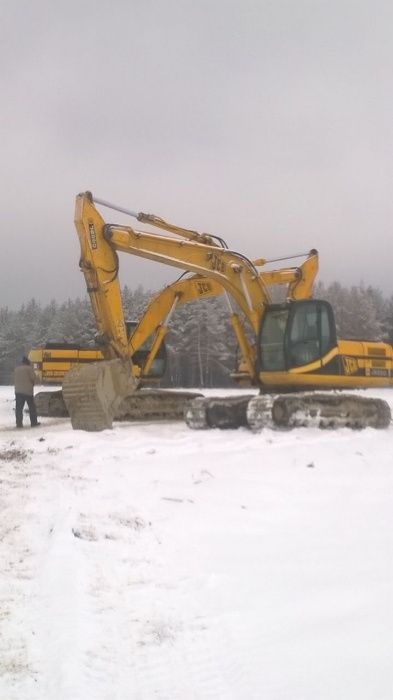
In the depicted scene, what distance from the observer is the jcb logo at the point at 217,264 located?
1520 centimetres

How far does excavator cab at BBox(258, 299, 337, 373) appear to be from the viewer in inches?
550

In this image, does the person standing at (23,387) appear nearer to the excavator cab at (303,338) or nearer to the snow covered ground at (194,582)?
the excavator cab at (303,338)

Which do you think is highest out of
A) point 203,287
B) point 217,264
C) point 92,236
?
point 92,236

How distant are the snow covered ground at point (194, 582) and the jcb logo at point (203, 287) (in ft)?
28.7

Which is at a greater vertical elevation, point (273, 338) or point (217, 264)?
point (217, 264)

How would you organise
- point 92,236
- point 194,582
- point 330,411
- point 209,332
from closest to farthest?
1. point 194,582
2. point 330,411
3. point 92,236
4. point 209,332

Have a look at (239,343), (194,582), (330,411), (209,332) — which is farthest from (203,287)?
(209,332)

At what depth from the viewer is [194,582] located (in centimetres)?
433

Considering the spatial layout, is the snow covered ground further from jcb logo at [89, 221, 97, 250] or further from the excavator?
jcb logo at [89, 221, 97, 250]

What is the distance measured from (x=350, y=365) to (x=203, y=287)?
4.21 meters

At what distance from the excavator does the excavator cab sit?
21 millimetres

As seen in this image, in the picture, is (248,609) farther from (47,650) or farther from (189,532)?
(189,532)

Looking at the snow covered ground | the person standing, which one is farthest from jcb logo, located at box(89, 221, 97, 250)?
the snow covered ground

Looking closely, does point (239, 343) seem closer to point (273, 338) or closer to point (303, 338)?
point (273, 338)
